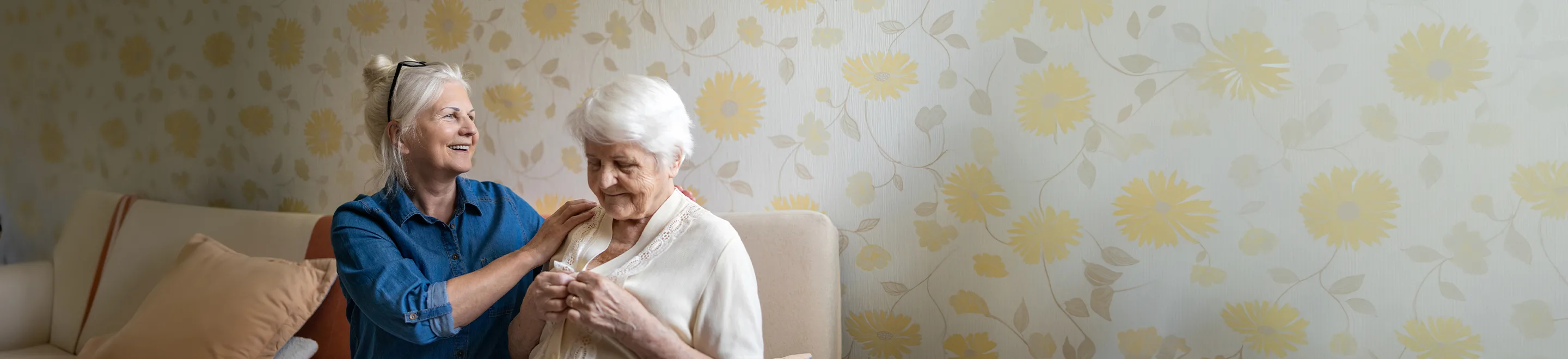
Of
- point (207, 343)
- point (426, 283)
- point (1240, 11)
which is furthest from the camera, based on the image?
point (207, 343)

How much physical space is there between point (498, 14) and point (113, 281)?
1482 millimetres

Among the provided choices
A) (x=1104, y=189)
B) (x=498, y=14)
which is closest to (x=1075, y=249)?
(x=1104, y=189)

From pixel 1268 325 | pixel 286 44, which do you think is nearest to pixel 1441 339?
pixel 1268 325

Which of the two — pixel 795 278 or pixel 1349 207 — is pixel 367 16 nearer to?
pixel 795 278

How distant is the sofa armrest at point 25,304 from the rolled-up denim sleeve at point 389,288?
1985mm

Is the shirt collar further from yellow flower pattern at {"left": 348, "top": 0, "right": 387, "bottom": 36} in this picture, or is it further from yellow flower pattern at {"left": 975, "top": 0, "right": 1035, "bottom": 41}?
yellow flower pattern at {"left": 975, "top": 0, "right": 1035, "bottom": 41}

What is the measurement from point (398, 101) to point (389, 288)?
330 millimetres

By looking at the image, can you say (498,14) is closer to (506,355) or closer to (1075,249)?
(506,355)

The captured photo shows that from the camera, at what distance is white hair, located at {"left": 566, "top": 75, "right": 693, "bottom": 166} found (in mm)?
1241

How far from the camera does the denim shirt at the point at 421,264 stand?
54.0 inches

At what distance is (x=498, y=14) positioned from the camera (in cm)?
214

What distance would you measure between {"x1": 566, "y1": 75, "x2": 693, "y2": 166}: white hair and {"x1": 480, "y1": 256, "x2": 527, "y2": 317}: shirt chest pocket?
402 mm

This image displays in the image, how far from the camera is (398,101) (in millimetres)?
1476

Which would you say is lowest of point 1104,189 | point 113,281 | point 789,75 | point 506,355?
point 113,281
